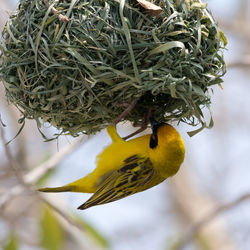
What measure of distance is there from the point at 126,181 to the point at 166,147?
0.35 metres

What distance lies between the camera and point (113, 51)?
7.79 feet

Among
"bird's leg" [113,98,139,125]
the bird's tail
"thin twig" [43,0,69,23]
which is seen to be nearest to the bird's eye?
"bird's leg" [113,98,139,125]

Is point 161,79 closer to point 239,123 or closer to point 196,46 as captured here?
point 196,46

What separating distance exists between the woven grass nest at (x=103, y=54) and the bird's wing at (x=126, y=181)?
49 cm

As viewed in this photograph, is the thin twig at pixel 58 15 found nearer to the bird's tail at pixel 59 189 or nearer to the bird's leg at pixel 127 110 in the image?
the bird's leg at pixel 127 110

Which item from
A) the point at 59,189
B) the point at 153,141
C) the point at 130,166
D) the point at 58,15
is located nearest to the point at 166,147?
the point at 153,141

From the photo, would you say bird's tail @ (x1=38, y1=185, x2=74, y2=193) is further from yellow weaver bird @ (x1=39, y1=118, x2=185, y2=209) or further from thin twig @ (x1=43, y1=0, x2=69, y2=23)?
thin twig @ (x1=43, y1=0, x2=69, y2=23)

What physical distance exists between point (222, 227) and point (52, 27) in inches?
252

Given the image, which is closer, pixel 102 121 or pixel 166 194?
pixel 102 121

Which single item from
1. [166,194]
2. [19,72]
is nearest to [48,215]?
[19,72]

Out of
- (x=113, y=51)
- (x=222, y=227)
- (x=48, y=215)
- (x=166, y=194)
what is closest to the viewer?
(x=113, y=51)

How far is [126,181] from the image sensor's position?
300 centimetres

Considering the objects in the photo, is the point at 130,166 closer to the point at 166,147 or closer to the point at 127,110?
the point at 166,147

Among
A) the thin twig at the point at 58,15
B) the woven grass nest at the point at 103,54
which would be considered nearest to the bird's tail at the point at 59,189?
the woven grass nest at the point at 103,54
